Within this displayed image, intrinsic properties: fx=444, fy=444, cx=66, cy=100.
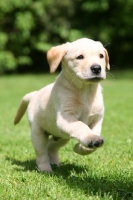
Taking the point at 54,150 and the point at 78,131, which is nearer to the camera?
the point at 78,131

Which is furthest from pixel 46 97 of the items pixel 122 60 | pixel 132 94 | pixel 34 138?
pixel 122 60

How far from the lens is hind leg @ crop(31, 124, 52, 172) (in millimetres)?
5362

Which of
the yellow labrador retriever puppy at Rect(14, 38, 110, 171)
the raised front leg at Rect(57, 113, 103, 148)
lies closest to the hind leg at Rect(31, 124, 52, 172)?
the yellow labrador retriever puppy at Rect(14, 38, 110, 171)

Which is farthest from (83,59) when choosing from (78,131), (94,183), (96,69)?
(94,183)

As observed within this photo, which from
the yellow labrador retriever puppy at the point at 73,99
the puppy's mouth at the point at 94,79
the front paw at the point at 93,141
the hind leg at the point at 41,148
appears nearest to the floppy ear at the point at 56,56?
the yellow labrador retriever puppy at the point at 73,99

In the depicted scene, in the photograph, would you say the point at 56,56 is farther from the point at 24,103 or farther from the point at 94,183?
the point at 94,183

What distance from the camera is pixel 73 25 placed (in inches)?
1172

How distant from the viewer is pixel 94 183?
442 centimetres

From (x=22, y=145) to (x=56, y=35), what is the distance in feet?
73.5

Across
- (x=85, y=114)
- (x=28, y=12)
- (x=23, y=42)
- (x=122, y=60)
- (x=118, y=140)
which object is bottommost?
(x=122, y=60)

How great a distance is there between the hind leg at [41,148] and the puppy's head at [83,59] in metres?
0.92

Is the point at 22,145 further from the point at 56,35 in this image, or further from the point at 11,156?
the point at 56,35

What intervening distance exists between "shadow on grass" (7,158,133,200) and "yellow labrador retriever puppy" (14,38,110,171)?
261mm

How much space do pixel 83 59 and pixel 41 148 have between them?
1.36 meters
